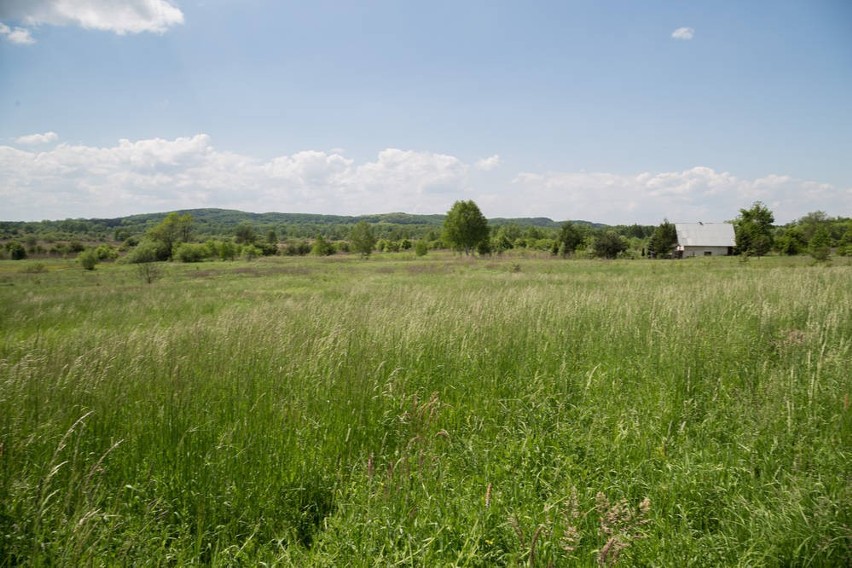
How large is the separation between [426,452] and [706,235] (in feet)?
299

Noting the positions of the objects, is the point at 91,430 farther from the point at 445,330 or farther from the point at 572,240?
the point at 572,240

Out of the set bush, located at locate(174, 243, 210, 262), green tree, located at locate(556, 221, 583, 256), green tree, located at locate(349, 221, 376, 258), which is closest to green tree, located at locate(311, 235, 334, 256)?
green tree, located at locate(349, 221, 376, 258)

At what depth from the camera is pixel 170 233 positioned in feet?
289

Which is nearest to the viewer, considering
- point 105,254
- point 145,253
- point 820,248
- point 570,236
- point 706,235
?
point 820,248

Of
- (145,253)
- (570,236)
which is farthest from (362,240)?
(570,236)

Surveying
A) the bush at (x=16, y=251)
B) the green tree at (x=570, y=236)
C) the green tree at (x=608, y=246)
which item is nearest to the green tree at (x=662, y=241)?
the green tree at (x=570, y=236)

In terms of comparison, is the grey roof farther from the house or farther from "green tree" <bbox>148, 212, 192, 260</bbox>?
"green tree" <bbox>148, 212, 192, 260</bbox>

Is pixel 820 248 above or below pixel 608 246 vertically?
below

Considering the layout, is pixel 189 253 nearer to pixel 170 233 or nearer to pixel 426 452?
pixel 170 233

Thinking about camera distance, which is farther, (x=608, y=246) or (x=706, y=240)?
(x=706, y=240)

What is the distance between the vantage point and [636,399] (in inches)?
169

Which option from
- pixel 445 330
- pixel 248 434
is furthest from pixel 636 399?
pixel 248 434

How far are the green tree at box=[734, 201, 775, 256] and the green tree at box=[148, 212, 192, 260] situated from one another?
91.8m

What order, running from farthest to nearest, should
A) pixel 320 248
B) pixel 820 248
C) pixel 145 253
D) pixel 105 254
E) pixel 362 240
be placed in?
pixel 320 248, pixel 362 240, pixel 105 254, pixel 145 253, pixel 820 248
